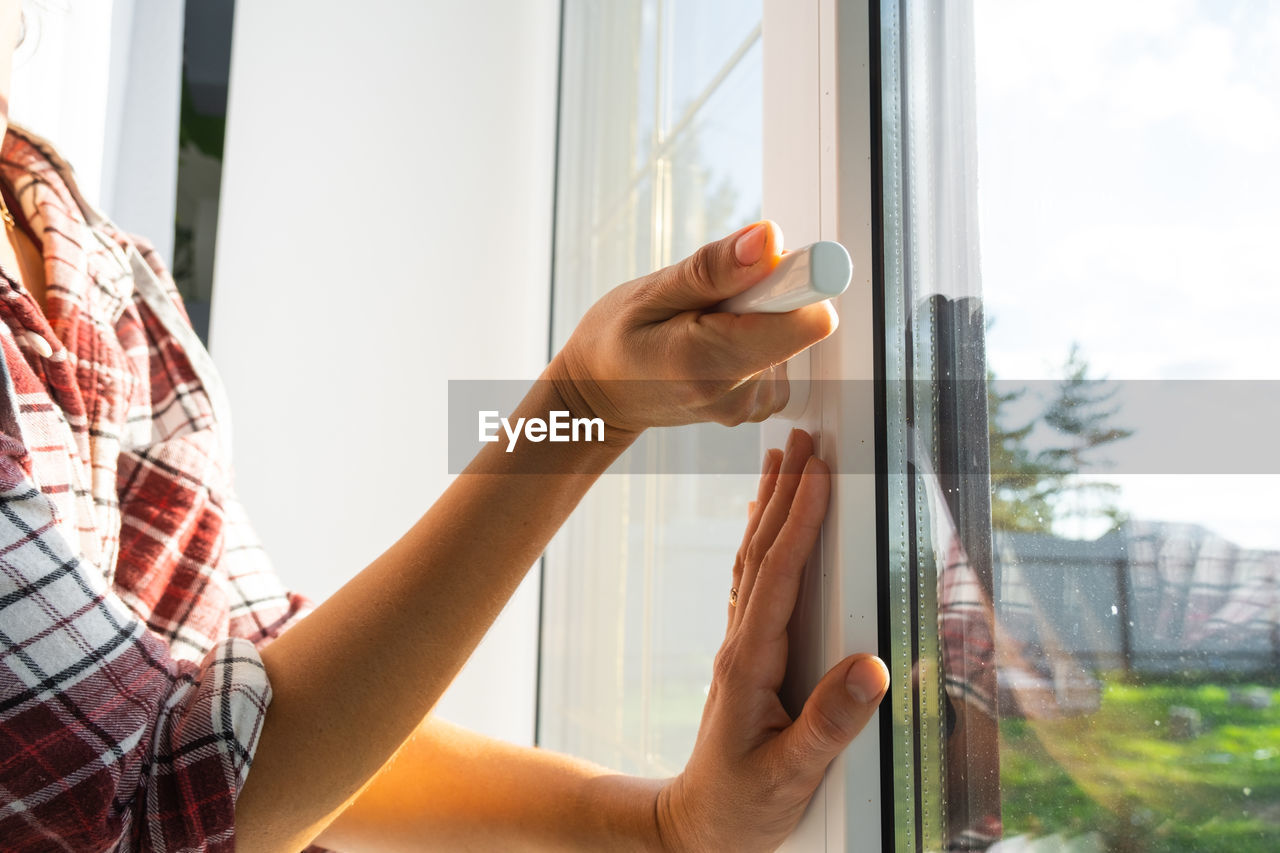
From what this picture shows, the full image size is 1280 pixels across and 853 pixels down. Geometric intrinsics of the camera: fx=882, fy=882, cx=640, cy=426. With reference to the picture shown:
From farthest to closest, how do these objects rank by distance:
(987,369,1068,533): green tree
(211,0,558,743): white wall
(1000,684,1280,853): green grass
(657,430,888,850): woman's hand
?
1. (211,0,558,743): white wall
2. (657,430,888,850): woman's hand
3. (987,369,1068,533): green tree
4. (1000,684,1280,853): green grass

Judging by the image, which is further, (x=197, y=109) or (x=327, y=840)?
(x=197, y=109)

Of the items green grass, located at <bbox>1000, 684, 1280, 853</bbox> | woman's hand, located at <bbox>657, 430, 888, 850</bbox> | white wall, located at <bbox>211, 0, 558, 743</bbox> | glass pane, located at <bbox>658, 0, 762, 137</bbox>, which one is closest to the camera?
green grass, located at <bbox>1000, 684, 1280, 853</bbox>

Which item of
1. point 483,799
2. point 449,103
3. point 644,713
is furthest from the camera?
point 449,103

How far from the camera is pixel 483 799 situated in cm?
62

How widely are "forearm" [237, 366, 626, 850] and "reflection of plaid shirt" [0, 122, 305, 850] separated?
0.06 ft

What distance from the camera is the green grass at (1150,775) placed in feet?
0.96

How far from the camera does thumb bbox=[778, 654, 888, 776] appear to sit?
46 centimetres

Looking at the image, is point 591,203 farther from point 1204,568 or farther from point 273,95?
point 1204,568

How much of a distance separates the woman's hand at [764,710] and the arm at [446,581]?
0.08m

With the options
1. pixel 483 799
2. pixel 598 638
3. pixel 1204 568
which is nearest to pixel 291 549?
pixel 598 638

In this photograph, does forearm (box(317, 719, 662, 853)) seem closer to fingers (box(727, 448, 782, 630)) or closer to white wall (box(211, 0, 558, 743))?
fingers (box(727, 448, 782, 630))

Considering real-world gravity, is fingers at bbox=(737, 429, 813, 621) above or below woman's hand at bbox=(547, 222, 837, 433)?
below

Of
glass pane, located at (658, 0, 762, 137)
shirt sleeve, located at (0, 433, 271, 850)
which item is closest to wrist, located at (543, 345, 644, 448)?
shirt sleeve, located at (0, 433, 271, 850)

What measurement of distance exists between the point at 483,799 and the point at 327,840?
0.15 m
